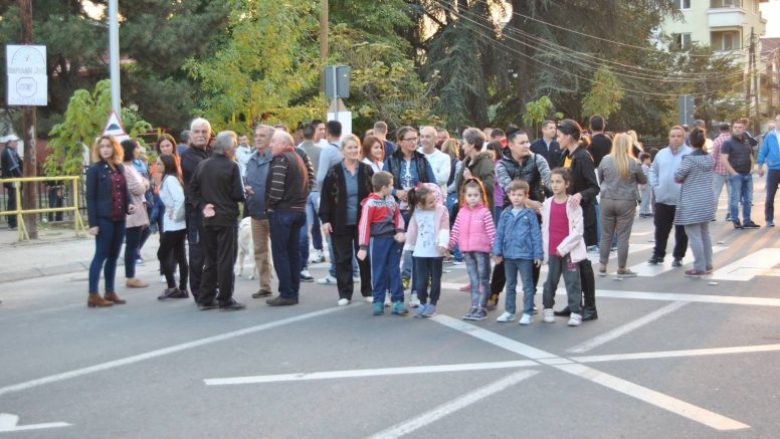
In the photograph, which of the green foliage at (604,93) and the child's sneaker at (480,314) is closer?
the child's sneaker at (480,314)

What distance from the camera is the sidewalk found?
14.7 metres

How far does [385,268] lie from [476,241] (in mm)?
1017

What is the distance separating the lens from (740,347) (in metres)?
8.38

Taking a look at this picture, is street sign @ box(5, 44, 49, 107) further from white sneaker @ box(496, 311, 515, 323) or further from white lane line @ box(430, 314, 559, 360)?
white sneaker @ box(496, 311, 515, 323)

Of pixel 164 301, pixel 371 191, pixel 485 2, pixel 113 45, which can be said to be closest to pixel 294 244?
pixel 371 191

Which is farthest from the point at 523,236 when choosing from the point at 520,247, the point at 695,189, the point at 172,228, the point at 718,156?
the point at 718,156

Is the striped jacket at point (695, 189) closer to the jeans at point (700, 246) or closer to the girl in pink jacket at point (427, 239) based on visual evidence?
the jeans at point (700, 246)

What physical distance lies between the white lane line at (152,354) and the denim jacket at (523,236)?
2.04 m

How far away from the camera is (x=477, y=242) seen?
1003 cm

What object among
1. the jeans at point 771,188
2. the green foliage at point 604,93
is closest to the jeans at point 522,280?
the jeans at point 771,188

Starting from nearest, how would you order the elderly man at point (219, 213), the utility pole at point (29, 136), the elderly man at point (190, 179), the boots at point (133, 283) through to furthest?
the elderly man at point (219, 213) < the elderly man at point (190, 179) < the boots at point (133, 283) < the utility pole at point (29, 136)

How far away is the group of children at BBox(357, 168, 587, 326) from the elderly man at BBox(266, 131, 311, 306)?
883 millimetres

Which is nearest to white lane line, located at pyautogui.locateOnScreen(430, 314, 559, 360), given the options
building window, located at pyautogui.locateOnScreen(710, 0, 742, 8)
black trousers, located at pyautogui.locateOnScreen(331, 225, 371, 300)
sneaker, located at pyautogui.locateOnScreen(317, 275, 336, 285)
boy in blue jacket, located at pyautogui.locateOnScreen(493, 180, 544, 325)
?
boy in blue jacket, located at pyautogui.locateOnScreen(493, 180, 544, 325)

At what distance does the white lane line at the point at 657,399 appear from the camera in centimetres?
616
